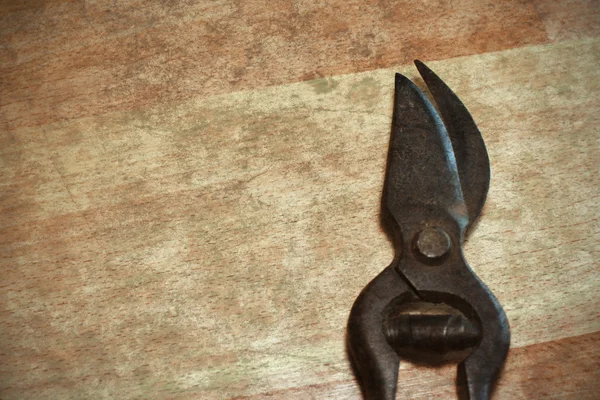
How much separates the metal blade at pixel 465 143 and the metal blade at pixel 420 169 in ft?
0.07

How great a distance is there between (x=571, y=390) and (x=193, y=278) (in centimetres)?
53

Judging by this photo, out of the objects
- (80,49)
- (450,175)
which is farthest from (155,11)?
(450,175)

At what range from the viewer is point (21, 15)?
45.6 inches

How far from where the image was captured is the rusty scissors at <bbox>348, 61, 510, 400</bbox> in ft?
2.82

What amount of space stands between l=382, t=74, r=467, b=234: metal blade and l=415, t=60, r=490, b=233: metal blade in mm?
22

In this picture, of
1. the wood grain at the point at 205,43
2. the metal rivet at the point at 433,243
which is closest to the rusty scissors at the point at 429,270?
the metal rivet at the point at 433,243

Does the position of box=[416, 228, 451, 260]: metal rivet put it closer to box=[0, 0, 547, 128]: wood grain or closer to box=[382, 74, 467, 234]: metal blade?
box=[382, 74, 467, 234]: metal blade

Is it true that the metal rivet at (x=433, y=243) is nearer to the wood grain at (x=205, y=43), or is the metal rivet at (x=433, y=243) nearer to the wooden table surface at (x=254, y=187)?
the wooden table surface at (x=254, y=187)

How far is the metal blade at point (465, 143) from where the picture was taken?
0.95m

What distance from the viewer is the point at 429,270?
89 centimetres

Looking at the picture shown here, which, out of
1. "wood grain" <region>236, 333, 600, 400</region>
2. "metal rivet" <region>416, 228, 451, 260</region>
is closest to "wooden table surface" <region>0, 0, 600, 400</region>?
"wood grain" <region>236, 333, 600, 400</region>

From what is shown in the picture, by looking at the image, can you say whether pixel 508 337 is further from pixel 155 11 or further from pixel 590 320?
pixel 155 11

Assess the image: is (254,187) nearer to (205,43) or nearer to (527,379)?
(205,43)

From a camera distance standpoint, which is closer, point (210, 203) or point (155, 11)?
point (210, 203)
